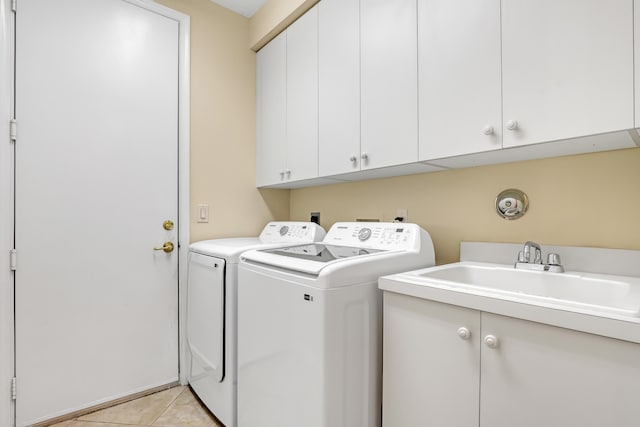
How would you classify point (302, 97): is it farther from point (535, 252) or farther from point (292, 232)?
point (535, 252)

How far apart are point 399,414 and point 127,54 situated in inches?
91.6

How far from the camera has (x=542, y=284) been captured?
119 centimetres

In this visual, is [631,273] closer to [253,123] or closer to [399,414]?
[399,414]

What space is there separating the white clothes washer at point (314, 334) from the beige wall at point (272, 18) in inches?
59.3

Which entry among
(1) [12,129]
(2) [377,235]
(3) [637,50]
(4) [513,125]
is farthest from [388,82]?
(1) [12,129]

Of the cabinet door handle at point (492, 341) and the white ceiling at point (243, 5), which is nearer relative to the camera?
the cabinet door handle at point (492, 341)

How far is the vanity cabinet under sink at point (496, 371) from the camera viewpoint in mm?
721

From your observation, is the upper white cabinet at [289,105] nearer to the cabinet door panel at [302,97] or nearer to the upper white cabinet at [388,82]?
the cabinet door panel at [302,97]

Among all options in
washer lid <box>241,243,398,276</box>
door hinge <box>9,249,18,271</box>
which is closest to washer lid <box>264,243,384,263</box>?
washer lid <box>241,243,398,276</box>

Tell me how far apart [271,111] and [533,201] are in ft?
5.58

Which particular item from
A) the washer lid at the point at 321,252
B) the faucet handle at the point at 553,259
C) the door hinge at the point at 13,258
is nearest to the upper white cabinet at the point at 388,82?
the washer lid at the point at 321,252

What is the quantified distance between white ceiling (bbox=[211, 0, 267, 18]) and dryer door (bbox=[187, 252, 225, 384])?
5.78 feet

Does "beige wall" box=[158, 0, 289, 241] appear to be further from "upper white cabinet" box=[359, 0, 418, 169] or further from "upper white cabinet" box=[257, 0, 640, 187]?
"upper white cabinet" box=[359, 0, 418, 169]

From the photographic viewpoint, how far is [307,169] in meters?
1.97
